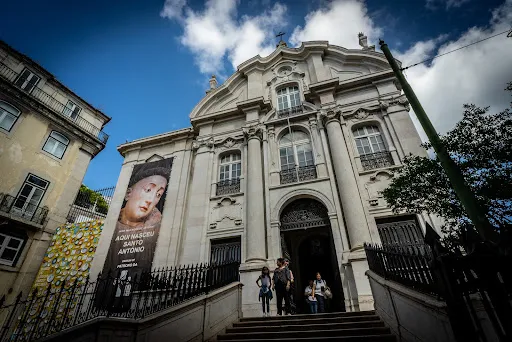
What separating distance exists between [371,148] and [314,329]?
28.1 ft

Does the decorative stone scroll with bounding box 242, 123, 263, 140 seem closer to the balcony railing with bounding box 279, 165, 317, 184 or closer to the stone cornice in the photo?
the balcony railing with bounding box 279, 165, 317, 184

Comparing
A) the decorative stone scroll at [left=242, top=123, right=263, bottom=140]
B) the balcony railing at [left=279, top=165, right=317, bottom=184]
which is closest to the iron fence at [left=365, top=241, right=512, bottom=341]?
the balcony railing at [left=279, top=165, right=317, bottom=184]

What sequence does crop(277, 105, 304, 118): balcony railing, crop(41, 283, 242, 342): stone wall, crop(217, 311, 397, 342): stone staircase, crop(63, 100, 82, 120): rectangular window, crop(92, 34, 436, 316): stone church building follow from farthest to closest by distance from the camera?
crop(63, 100, 82, 120): rectangular window < crop(277, 105, 304, 118): balcony railing < crop(92, 34, 436, 316): stone church building < crop(217, 311, 397, 342): stone staircase < crop(41, 283, 242, 342): stone wall

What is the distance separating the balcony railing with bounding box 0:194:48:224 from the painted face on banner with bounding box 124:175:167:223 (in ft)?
17.7

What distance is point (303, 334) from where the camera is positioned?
559cm

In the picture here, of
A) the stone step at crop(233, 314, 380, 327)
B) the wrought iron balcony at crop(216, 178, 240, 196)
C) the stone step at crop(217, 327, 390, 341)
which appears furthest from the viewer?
the wrought iron balcony at crop(216, 178, 240, 196)

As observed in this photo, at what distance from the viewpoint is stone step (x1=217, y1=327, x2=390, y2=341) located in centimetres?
532

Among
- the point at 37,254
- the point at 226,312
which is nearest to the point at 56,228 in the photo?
the point at 37,254

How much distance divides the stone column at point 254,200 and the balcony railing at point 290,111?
1.46 m

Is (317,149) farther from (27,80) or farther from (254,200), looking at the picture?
(27,80)

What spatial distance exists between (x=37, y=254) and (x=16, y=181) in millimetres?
4189

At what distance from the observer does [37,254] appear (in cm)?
1423

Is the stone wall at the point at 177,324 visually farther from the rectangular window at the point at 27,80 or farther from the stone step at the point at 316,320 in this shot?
the rectangular window at the point at 27,80

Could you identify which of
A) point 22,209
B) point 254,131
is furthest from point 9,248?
point 254,131
